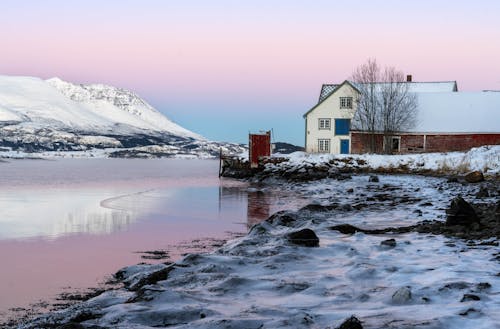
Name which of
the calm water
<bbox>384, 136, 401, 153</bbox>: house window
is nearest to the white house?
<bbox>384, 136, 401, 153</bbox>: house window

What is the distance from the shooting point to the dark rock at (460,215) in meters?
10.6

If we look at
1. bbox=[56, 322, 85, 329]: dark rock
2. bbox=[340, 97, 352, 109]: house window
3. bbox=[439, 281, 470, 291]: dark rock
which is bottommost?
bbox=[56, 322, 85, 329]: dark rock

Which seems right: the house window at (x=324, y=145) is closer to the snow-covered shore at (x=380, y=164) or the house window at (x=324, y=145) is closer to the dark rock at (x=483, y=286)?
the snow-covered shore at (x=380, y=164)

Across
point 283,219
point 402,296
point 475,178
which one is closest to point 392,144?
point 475,178

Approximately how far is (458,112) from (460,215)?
39.8m

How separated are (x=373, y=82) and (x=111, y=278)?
4478cm

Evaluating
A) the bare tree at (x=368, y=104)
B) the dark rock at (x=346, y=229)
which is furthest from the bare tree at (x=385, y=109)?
the dark rock at (x=346, y=229)

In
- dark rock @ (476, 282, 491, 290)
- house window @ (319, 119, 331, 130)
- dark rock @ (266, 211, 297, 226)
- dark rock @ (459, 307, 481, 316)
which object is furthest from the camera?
house window @ (319, 119, 331, 130)

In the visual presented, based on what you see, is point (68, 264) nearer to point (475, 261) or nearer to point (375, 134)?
point (475, 261)

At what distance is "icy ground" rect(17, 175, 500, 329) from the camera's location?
17.2 feet

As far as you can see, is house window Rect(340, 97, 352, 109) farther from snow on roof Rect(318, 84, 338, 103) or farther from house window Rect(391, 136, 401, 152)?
house window Rect(391, 136, 401, 152)

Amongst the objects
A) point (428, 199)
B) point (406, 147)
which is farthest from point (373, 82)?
point (428, 199)

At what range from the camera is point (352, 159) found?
124ft

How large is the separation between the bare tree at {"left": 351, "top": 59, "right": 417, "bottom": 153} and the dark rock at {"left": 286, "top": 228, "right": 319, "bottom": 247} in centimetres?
3884
